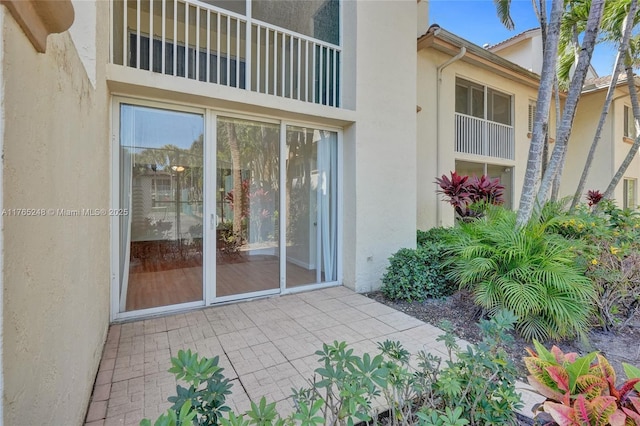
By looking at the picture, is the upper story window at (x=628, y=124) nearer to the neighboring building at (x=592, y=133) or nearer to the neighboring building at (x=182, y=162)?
the neighboring building at (x=592, y=133)

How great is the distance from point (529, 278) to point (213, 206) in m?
4.34

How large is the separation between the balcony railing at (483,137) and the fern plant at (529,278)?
4.38 meters

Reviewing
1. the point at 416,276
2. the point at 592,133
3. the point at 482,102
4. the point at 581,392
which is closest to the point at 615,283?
the point at 416,276

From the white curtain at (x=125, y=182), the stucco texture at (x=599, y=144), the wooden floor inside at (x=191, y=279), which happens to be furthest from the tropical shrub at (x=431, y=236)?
the stucco texture at (x=599, y=144)

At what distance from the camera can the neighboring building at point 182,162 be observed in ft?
4.03

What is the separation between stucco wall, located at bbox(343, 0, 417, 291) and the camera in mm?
5164

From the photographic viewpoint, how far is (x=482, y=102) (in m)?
8.70

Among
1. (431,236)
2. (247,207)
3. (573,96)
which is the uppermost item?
(573,96)

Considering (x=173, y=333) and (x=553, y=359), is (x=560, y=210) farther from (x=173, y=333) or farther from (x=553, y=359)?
(x=173, y=333)

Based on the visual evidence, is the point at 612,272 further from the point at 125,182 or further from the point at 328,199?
the point at 125,182

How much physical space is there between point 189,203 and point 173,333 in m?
1.77

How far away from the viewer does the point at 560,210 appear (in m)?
5.58

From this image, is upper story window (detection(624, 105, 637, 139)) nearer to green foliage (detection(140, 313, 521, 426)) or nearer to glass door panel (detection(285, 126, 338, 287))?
glass door panel (detection(285, 126, 338, 287))

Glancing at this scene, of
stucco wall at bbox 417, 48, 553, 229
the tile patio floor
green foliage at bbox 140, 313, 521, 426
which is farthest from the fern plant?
stucco wall at bbox 417, 48, 553, 229
